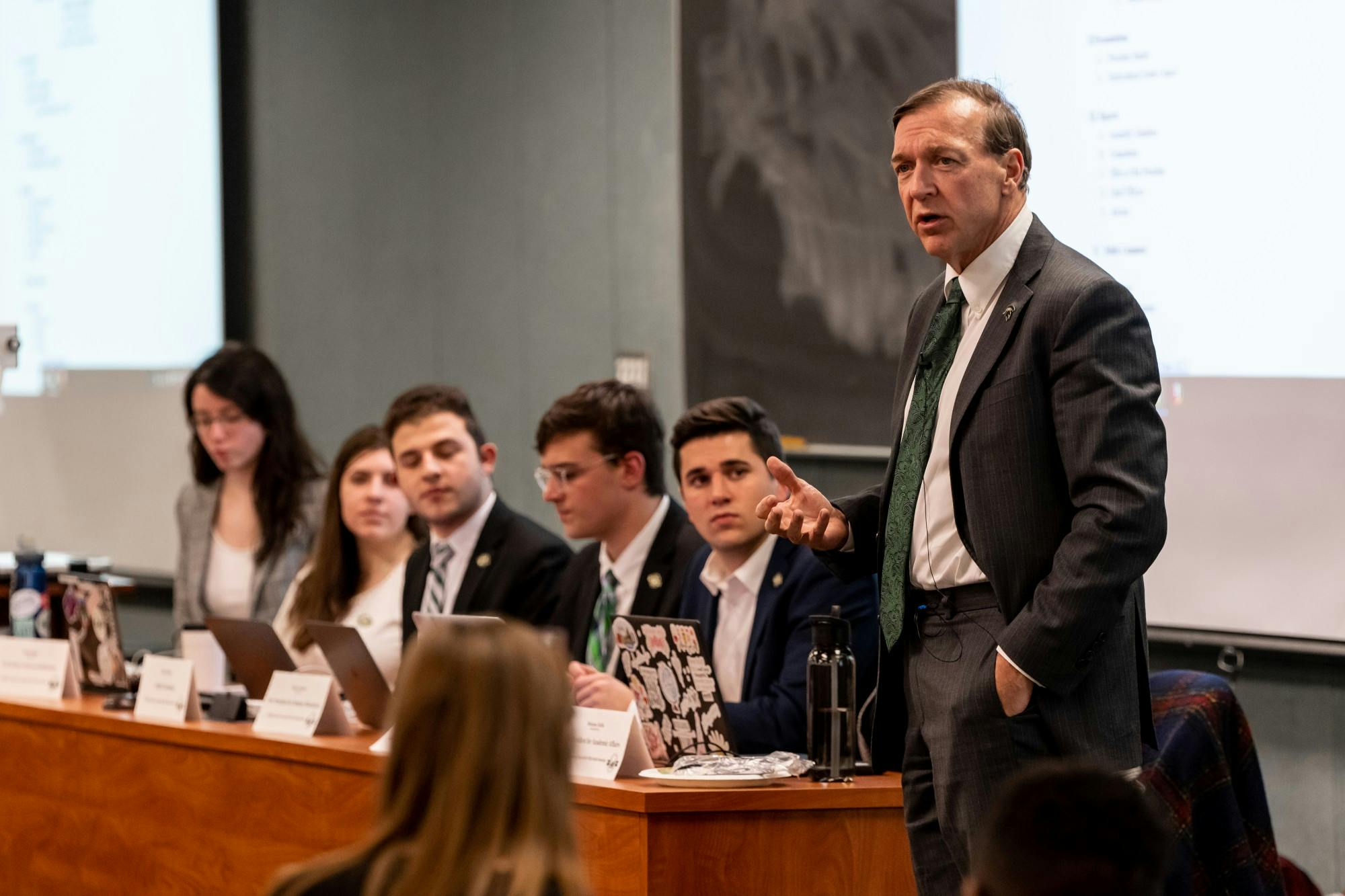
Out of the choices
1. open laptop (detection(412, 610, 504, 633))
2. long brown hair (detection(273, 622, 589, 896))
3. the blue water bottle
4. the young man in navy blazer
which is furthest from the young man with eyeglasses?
long brown hair (detection(273, 622, 589, 896))

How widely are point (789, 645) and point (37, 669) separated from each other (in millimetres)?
1960

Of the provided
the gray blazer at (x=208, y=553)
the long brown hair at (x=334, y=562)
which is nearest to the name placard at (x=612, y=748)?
the long brown hair at (x=334, y=562)

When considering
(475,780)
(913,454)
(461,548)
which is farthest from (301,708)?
(475,780)

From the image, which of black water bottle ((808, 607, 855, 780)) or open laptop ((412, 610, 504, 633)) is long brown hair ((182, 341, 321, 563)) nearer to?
open laptop ((412, 610, 504, 633))

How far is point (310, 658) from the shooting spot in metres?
3.83

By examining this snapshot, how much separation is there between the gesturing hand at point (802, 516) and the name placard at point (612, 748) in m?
0.53

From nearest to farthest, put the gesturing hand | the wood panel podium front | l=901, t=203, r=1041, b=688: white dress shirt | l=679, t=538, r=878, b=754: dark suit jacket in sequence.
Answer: l=901, t=203, r=1041, b=688: white dress shirt < the gesturing hand < the wood panel podium front < l=679, t=538, r=878, b=754: dark suit jacket

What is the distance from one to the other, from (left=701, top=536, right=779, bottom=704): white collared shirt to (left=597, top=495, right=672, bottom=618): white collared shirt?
231mm

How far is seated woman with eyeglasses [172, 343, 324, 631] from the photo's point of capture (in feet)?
14.5

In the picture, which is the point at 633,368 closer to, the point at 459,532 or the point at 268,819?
the point at 459,532

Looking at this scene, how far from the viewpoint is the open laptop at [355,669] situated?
3.12 meters

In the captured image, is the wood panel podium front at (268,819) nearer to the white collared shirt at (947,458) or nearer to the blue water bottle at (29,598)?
the blue water bottle at (29,598)

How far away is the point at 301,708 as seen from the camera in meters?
3.26

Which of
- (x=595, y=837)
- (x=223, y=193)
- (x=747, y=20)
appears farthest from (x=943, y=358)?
(x=223, y=193)
